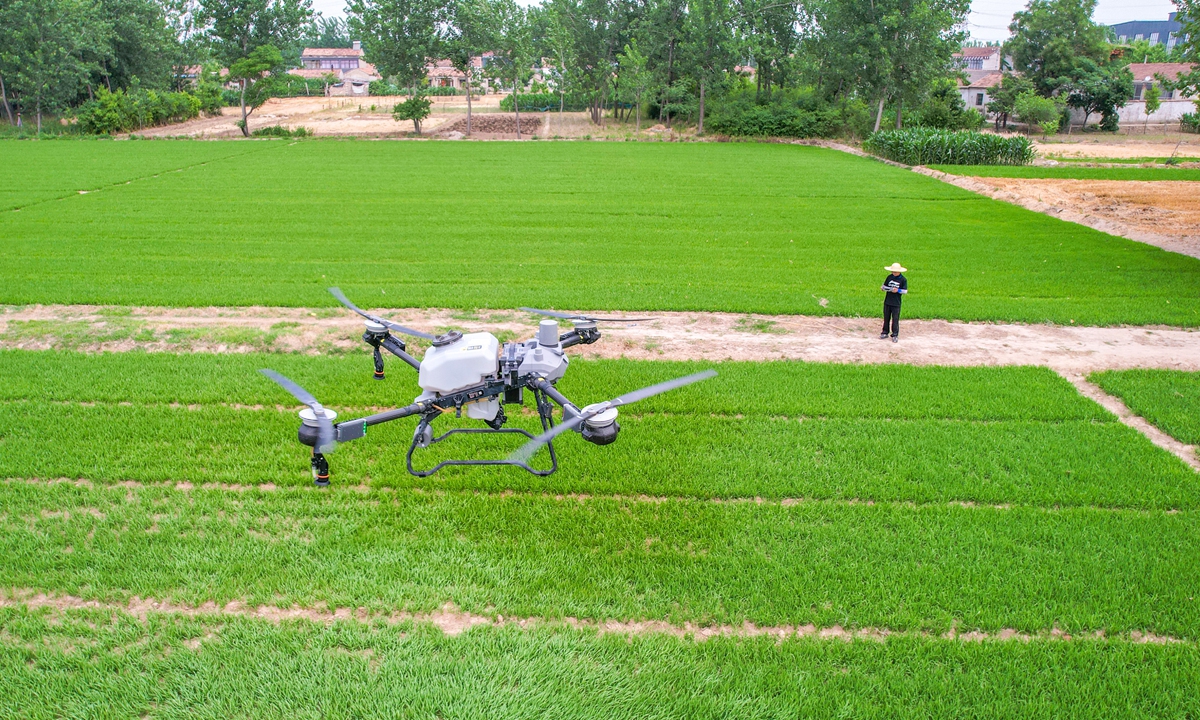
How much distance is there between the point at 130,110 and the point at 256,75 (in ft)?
35.0

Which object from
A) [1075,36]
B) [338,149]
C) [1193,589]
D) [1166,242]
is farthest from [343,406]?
[1075,36]

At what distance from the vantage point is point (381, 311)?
15.5m

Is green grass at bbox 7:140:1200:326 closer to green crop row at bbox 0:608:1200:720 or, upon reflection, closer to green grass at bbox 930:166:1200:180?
green grass at bbox 930:166:1200:180

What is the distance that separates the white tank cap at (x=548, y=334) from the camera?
7.43 meters

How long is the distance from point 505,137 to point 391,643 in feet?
206

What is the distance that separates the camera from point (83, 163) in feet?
131

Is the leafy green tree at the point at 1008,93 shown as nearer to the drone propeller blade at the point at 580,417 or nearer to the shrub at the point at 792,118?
the shrub at the point at 792,118

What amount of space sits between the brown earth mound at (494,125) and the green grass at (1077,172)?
3991 centimetres

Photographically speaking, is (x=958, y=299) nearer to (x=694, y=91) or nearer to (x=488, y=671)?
(x=488, y=671)

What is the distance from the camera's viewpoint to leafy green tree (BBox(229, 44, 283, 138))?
208ft

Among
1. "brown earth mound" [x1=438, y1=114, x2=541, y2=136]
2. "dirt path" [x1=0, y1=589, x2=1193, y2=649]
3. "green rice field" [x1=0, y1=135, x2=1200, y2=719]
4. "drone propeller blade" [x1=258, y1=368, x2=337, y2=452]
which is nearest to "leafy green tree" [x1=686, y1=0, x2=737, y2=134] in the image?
"brown earth mound" [x1=438, y1=114, x2=541, y2=136]

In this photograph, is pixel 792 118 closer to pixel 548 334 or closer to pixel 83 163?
pixel 83 163

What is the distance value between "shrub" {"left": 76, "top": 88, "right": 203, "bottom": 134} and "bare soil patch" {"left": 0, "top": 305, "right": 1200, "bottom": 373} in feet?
185

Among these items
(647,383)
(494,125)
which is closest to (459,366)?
(647,383)
